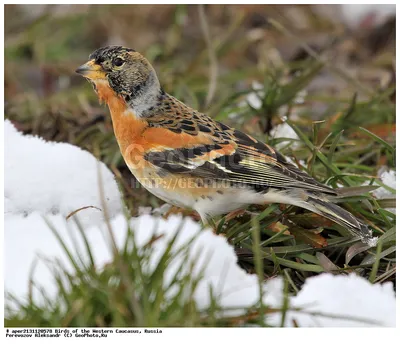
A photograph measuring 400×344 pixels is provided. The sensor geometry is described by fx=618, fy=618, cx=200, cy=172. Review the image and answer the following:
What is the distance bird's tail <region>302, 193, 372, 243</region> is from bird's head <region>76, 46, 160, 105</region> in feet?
3.18

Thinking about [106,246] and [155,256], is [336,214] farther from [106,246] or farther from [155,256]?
[106,246]

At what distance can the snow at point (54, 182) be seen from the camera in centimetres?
292

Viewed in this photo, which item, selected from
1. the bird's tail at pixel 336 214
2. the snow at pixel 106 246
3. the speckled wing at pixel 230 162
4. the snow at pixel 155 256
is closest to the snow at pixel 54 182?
the snow at pixel 106 246

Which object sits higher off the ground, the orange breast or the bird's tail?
the orange breast

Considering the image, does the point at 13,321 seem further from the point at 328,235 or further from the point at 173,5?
the point at 173,5

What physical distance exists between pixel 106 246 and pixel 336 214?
999mm

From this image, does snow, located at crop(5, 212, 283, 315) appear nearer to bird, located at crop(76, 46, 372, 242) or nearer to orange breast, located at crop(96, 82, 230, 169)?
bird, located at crop(76, 46, 372, 242)

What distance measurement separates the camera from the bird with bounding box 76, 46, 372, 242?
2.77 m

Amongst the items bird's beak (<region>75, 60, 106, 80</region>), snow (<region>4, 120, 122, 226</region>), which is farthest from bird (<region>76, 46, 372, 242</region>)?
snow (<region>4, 120, 122, 226</region>)

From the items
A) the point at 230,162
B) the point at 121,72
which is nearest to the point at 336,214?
the point at 230,162

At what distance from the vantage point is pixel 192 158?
2.85m

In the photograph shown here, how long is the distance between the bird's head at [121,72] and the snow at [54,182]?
40 centimetres

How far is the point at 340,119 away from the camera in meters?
3.92

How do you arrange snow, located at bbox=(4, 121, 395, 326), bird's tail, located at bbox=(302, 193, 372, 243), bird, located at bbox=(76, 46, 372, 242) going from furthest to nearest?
bird, located at bbox=(76, 46, 372, 242) → bird's tail, located at bbox=(302, 193, 372, 243) → snow, located at bbox=(4, 121, 395, 326)
